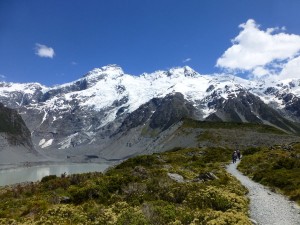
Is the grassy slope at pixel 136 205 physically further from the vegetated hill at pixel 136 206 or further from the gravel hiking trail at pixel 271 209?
the gravel hiking trail at pixel 271 209

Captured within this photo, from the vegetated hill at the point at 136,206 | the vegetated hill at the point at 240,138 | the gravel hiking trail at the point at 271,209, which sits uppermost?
the vegetated hill at the point at 240,138

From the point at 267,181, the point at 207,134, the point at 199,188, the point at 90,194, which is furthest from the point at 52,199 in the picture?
the point at 207,134

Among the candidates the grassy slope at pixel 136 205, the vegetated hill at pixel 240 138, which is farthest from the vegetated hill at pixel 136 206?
the vegetated hill at pixel 240 138

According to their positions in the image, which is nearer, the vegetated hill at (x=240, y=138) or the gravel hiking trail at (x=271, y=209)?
the gravel hiking trail at (x=271, y=209)

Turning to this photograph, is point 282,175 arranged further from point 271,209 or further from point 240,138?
point 240,138

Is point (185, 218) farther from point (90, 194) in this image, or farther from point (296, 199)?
point (296, 199)

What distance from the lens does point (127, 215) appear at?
23.0 metres

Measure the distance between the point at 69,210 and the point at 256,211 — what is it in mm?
11873

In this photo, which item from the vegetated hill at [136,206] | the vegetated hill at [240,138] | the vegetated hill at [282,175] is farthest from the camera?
the vegetated hill at [240,138]

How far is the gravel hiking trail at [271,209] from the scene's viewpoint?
24.9m

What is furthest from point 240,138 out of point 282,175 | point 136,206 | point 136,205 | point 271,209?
point 136,206

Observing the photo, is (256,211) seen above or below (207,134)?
below

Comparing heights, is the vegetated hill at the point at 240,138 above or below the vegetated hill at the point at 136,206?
above

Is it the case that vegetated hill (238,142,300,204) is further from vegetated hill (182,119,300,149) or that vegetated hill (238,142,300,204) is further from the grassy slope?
vegetated hill (182,119,300,149)
